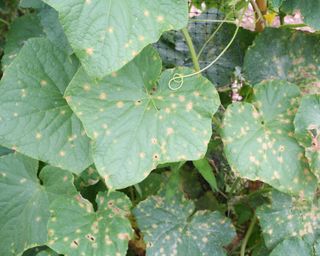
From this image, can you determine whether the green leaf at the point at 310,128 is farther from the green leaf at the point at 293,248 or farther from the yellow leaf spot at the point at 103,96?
the yellow leaf spot at the point at 103,96

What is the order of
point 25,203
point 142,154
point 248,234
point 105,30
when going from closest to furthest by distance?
point 105,30 → point 142,154 → point 25,203 → point 248,234

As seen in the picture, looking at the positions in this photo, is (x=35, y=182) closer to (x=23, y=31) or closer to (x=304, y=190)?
(x=23, y=31)

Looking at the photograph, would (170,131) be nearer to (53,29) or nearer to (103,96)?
(103,96)

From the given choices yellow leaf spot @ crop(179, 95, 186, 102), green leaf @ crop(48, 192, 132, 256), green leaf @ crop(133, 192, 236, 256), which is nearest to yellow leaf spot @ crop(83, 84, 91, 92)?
yellow leaf spot @ crop(179, 95, 186, 102)

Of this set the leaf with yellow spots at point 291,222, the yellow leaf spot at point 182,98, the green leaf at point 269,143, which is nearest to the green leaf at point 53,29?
the yellow leaf spot at point 182,98

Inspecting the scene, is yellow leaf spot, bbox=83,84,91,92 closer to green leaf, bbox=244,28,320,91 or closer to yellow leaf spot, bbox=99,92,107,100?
yellow leaf spot, bbox=99,92,107,100

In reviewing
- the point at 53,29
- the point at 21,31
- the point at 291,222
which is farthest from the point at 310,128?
the point at 21,31

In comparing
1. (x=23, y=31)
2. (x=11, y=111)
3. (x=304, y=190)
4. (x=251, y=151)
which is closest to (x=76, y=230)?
(x=11, y=111)
